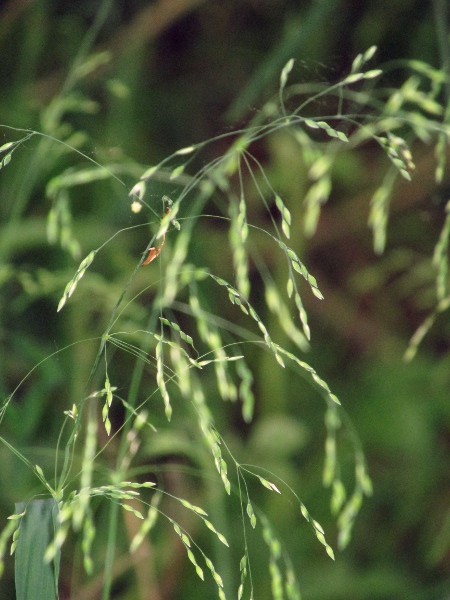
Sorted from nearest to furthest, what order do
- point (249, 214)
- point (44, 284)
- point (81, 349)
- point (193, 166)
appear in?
point (44, 284) < point (81, 349) < point (193, 166) < point (249, 214)

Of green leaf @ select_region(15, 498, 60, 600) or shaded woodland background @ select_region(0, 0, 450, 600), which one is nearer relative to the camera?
green leaf @ select_region(15, 498, 60, 600)

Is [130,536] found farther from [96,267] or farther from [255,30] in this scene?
[255,30]

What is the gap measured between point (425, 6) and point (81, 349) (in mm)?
661

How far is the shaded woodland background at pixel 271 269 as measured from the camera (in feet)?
2.77

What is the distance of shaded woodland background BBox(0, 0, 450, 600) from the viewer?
845 mm

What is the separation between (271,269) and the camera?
1131 millimetres

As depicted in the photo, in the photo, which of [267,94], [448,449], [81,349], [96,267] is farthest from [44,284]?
[448,449]

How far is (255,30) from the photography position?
3.81ft

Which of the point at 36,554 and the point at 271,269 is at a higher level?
the point at 36,554

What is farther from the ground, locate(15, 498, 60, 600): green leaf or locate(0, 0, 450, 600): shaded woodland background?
locate(15, 498, 60, 600): green leaf

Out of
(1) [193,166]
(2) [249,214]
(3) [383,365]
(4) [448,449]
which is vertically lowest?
(4) [448,449]

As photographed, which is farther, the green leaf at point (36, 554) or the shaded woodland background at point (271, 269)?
the shaded woodland background at point (271, 269)

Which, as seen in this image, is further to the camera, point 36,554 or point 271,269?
point 271,269

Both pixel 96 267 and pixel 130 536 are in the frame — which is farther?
pixel 96 267
